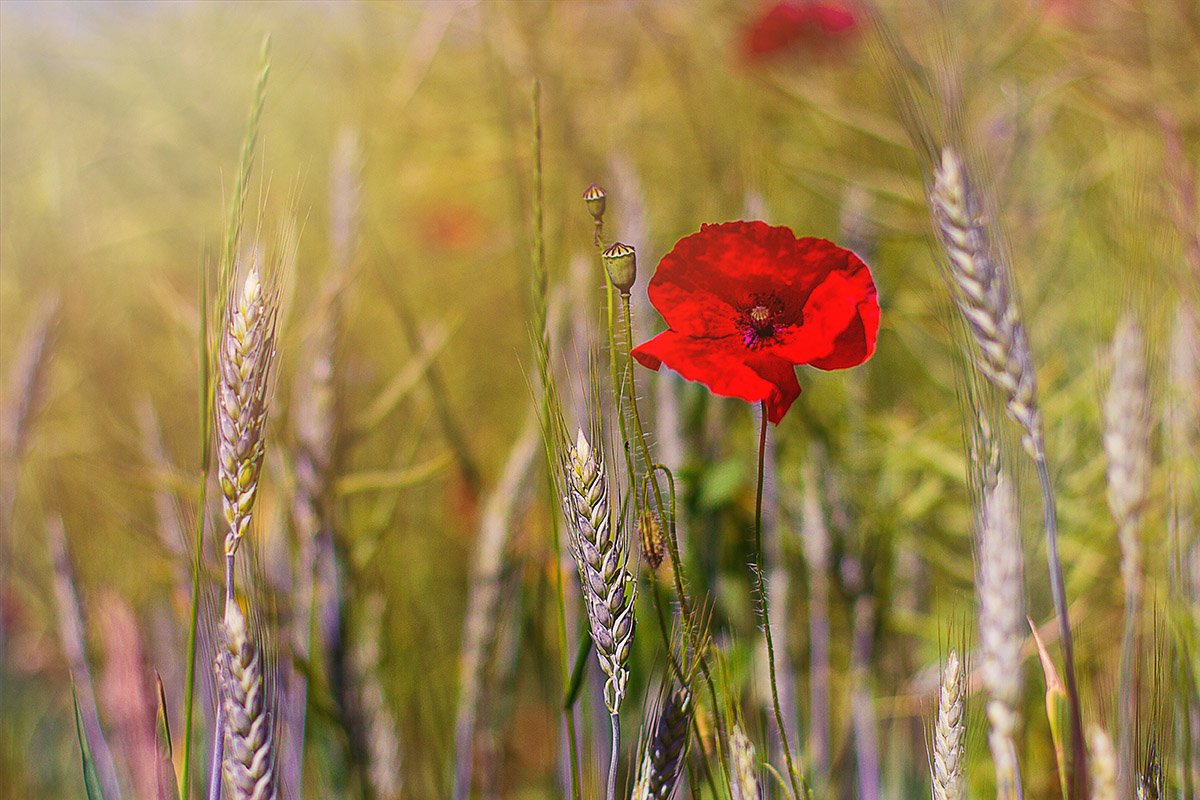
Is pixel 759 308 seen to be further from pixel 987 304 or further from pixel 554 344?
pixel 554 344

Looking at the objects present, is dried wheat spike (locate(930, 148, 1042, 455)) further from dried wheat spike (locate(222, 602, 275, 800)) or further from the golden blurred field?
dried wheat spike (locate(222, 602, 275, 800))

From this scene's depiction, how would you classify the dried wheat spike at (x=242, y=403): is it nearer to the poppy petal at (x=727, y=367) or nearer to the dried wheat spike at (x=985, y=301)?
the poppy petal at (x=727, y=367)

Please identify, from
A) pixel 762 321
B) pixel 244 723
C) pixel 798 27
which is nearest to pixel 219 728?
pixel 244 723

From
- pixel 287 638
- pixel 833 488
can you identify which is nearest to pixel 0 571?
pixel 287 638

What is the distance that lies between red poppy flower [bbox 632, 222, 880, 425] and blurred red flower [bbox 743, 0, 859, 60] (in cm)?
74

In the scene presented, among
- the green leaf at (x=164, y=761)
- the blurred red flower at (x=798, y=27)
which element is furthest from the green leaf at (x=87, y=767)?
the blurred red flower at (x=798, y=27)

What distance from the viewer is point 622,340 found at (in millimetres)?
345

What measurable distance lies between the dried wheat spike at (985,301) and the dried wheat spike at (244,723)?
268 mm

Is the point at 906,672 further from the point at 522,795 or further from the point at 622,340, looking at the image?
the point at 622,340

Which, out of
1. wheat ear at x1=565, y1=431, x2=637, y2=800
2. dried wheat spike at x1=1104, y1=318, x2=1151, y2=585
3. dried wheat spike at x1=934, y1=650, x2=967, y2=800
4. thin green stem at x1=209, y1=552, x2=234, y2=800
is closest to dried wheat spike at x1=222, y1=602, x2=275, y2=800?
thin green stem at x1=209, y1=552, x2=234, y2=800

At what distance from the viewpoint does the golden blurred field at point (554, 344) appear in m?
0.51

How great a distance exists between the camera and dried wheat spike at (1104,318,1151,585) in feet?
1.20

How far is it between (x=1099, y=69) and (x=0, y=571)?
90cm

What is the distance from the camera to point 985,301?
32cm
